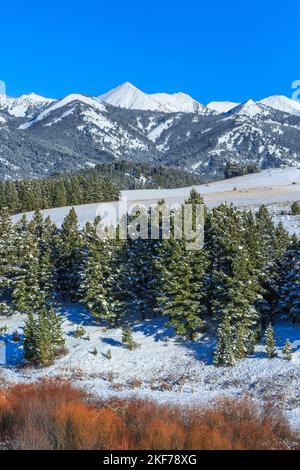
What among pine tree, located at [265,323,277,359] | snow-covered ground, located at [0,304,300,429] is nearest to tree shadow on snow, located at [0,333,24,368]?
snow-covered ground, located at [0,304,300,429]

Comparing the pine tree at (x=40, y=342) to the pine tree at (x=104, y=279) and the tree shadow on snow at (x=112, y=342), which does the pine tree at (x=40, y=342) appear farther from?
the pine tree at (x=104, y=279)

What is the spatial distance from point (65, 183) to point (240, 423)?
98030mm

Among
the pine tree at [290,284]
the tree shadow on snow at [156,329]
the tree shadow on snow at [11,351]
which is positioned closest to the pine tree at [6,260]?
the tree shadow on snow at [11,351]

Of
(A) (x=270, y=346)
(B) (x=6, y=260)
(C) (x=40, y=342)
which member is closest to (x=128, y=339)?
(C) (x=40, y=342)

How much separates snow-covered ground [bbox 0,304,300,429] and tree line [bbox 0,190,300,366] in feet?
3.96

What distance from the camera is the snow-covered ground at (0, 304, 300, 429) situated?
26414 mm

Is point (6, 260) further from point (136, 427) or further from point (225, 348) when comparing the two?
point (136, 427)

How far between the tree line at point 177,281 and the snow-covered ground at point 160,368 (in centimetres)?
121

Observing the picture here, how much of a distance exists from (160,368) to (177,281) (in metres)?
6.96

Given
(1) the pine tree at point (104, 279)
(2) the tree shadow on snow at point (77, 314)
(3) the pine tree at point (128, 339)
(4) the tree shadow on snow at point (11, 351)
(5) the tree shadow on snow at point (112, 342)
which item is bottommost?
(4) the tree shadow on snow at point (11, 351)

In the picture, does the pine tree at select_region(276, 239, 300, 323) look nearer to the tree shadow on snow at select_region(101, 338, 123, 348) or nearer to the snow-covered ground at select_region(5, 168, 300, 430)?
the snow-covered ground at select_region(5, 168, 300, 430)

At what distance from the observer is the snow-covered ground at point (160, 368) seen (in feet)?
86.7

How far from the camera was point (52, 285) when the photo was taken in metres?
42.2
